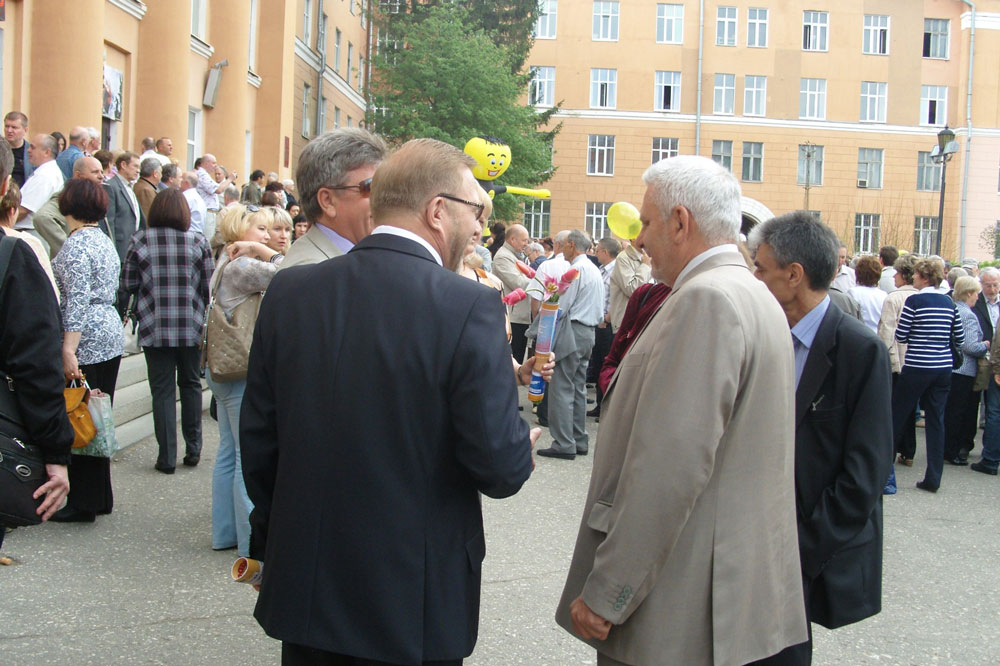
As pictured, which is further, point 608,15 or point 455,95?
point 608,15

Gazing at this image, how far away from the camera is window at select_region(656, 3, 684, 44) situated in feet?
155

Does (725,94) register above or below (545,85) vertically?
below

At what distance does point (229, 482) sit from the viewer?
5621 millimetres

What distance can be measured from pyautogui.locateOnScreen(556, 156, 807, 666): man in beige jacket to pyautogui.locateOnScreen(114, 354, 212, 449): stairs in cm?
651

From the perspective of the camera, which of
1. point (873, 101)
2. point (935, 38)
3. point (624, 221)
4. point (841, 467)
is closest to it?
point (841, 467)

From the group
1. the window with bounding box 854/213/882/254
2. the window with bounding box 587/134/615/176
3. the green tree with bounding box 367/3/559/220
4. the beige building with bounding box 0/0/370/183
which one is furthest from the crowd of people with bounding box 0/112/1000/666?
the window with bounding box 854/213/882/254

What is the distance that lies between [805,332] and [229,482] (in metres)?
3.65

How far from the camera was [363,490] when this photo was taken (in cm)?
229

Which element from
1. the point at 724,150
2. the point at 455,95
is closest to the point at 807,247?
the point at 455,95

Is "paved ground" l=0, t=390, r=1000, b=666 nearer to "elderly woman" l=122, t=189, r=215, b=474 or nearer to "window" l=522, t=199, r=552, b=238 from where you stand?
"elderly woman" l=122, t=189, r=215, b=474

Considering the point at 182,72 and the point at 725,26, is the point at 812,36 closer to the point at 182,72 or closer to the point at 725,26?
the point at 725,26

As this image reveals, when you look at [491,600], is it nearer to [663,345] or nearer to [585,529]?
[585,529]

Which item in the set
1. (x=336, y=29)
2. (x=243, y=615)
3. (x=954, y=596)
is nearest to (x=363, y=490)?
(x=243, y=615)

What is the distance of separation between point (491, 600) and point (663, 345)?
10.4ft
